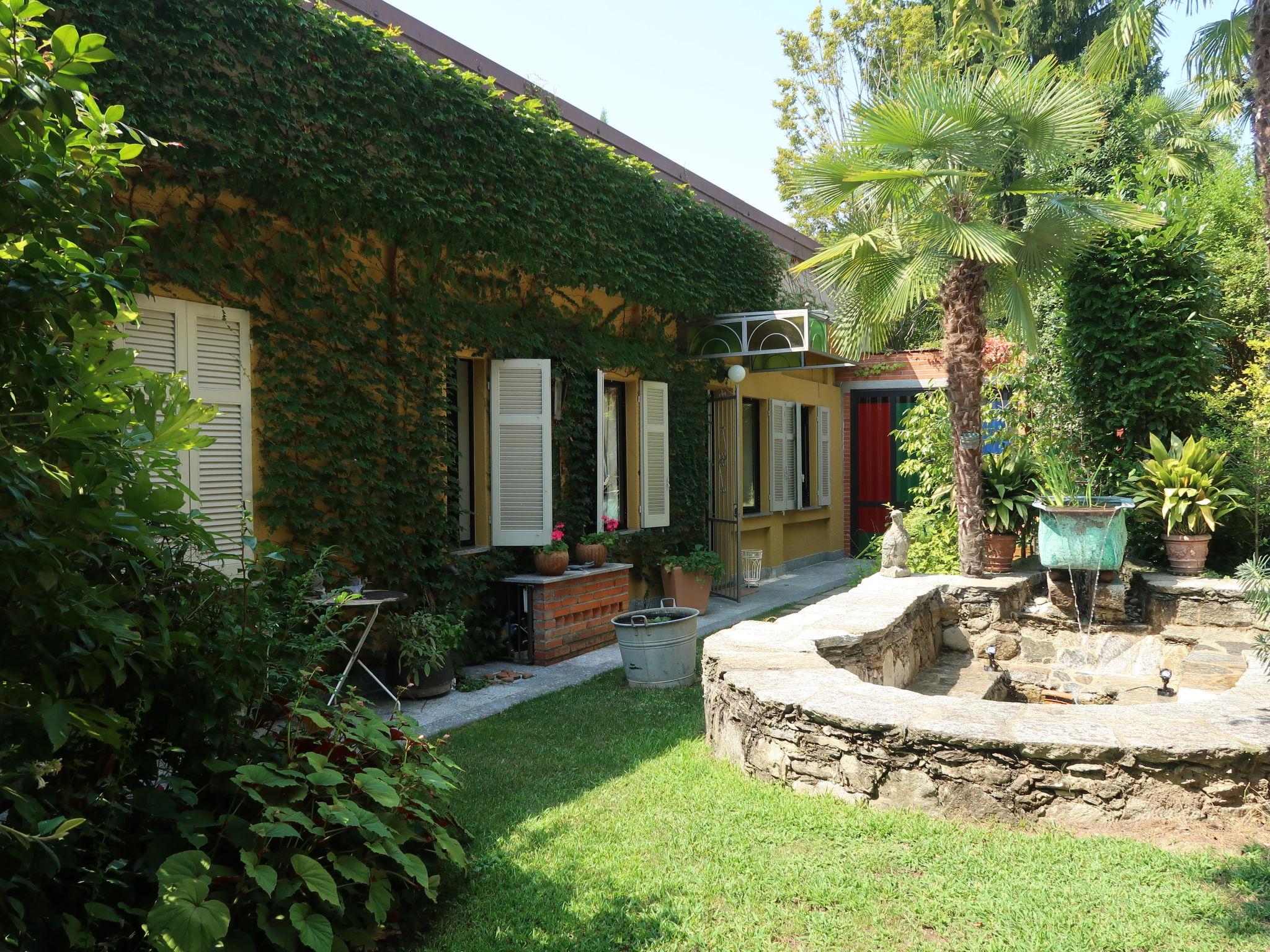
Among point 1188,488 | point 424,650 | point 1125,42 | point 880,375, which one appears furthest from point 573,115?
point 1125,42

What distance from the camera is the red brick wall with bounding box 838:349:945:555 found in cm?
1420

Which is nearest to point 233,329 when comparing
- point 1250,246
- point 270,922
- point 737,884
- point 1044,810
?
point 270,922

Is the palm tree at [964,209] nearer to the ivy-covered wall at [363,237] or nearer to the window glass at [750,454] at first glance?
the ivy-covered wall at [363,237]

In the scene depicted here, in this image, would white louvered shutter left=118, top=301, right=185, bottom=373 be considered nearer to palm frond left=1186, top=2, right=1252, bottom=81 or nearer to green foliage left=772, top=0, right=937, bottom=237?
palm frond left=1186, top=2, right=1252, bottom=81

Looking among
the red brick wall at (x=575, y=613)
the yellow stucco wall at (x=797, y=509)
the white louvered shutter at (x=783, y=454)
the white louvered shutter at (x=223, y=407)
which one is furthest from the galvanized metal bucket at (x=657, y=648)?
the white louvered shutter at (x=783, y=454)

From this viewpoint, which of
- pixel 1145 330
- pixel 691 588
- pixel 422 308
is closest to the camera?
pixel 422 308

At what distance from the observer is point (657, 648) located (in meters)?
6.07

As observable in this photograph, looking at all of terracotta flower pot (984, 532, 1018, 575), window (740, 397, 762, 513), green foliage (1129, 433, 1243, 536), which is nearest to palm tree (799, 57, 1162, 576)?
terracotta flower pot (984, 532, 1018, 575)

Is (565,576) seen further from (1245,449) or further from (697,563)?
(1245,449)

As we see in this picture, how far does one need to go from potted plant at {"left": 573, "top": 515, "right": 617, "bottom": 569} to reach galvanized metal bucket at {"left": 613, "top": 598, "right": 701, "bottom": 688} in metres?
1.56

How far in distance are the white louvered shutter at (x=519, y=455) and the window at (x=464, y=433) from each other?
0.31m

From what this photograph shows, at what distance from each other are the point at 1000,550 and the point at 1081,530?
102 centimetres

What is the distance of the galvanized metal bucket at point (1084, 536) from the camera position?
689 centimetres

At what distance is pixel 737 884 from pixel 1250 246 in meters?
16.5
